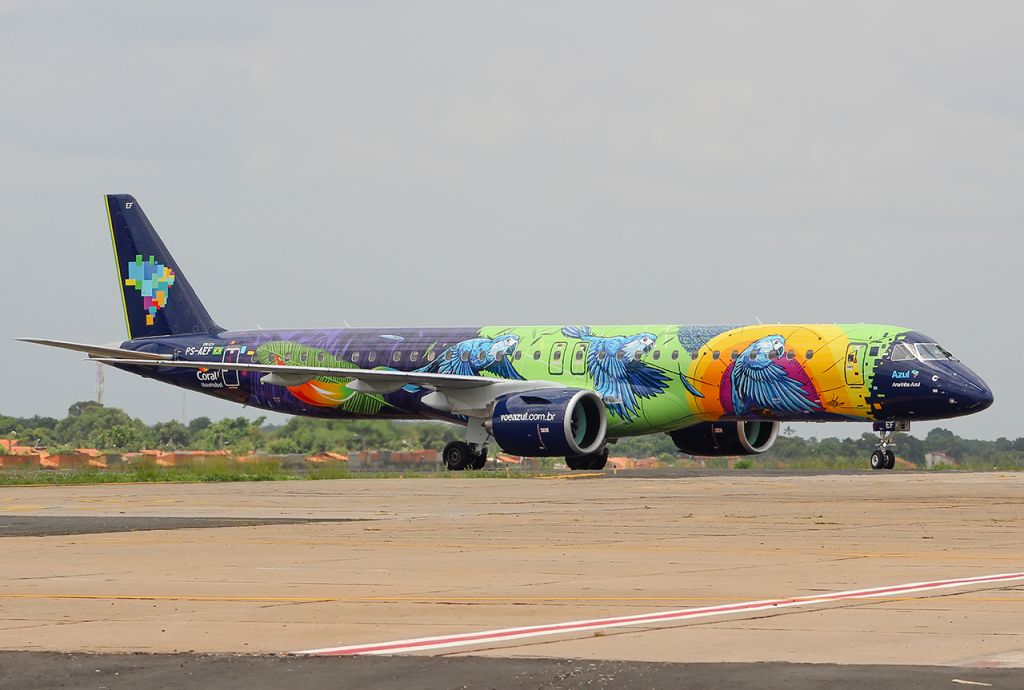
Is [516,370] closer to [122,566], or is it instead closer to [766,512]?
[766,512]

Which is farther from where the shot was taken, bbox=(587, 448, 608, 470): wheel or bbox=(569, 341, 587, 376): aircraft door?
bbox=(587, 448, 608, 470): wheel

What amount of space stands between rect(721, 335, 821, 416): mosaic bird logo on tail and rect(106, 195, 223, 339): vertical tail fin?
60.9 feet

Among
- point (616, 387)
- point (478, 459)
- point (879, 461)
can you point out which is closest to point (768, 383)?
point (879, 461)

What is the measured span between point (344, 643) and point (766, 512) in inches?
521

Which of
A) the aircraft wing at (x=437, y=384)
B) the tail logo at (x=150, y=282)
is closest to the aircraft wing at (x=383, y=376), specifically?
the aircraft wing at (x=437, y=384)

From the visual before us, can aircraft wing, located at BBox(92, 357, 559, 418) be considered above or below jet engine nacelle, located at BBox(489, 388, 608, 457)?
above

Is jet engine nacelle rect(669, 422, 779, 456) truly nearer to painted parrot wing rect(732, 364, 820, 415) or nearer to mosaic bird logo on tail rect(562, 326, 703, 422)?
mosaic bird logo on tail rect(562, 326, 703, 422)

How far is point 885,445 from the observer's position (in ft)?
126

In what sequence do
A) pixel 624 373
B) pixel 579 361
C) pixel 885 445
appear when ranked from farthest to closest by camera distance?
pixel 579 361 → pixel 624 373 → pixel 885 445

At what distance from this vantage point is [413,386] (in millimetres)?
42719

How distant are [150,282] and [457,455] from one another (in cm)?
1341

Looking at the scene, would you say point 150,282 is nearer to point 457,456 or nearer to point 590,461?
point 457,456

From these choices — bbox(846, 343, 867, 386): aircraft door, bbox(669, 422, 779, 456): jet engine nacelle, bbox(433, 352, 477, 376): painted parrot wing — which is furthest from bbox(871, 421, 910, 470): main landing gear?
A: bbox(433, 352, 477, 376): painted parrot wing

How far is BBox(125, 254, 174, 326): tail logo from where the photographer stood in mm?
49812
